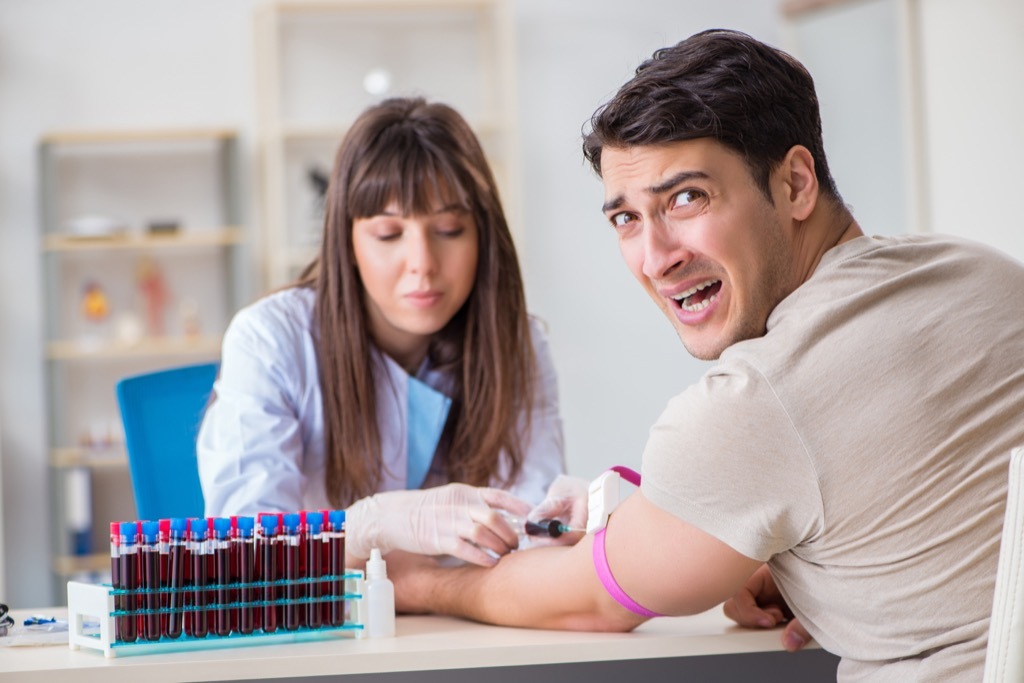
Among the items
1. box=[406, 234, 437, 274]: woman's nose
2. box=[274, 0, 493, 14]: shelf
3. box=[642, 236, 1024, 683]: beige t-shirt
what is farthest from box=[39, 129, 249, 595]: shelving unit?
box=[642, 236, 1024, 683]: beige t-shirt

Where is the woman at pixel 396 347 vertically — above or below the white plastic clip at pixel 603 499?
above

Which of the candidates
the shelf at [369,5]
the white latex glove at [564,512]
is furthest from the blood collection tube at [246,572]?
the shelf at [369,5]

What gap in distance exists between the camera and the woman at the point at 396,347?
1.87 m

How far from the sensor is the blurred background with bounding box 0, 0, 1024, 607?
4.14m

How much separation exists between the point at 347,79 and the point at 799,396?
3638mm

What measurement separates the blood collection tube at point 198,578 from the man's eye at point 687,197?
0.60 metres

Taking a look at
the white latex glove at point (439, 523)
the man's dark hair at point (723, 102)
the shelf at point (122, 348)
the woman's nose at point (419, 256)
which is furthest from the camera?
the shelf at point (122, 348)

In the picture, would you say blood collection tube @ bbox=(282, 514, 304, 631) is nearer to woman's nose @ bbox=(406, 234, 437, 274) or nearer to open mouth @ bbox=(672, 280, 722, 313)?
open mouth @ bbox=(672, 280, 722, 313)

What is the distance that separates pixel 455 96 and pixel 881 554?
12.0 feet

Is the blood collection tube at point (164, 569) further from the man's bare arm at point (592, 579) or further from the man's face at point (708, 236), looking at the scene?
the man's face at point (708, 236)

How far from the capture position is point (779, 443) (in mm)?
1100

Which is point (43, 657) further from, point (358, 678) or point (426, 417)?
point (426, 417)

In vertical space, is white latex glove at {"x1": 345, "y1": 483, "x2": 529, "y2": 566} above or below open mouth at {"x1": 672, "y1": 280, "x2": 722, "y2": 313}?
below

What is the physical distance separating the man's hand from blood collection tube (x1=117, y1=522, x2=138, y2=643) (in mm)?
649
